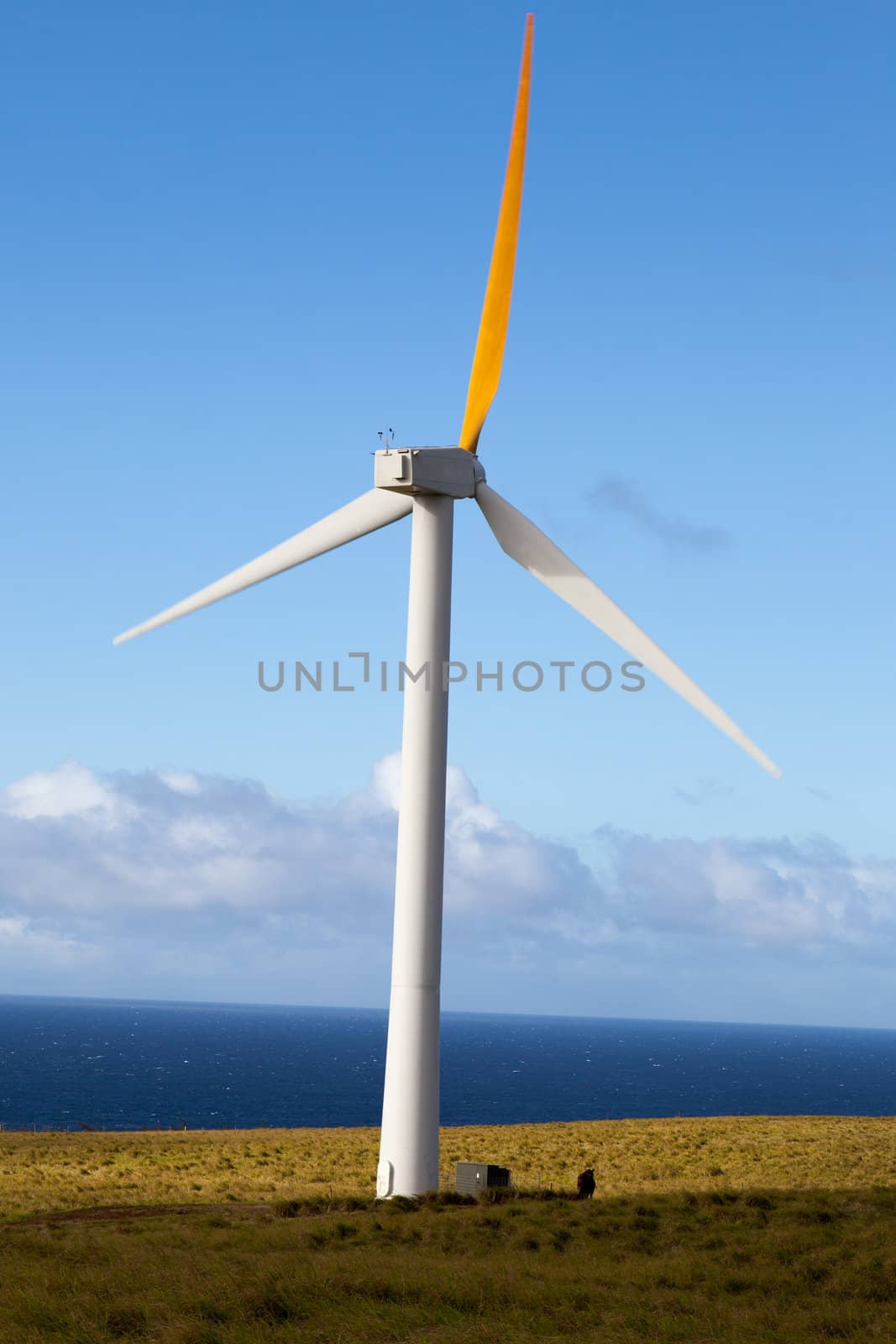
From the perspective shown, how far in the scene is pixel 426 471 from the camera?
2883cm

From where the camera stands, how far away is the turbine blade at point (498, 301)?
30562 millimetres

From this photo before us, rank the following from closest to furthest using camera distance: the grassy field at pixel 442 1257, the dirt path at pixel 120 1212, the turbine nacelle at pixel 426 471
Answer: the grassy field at pixel 442 1257
the dirt path at pixel 120 1212
the turbine nacelle at pixel 426 471

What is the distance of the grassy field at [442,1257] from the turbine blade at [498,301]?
15642 mm

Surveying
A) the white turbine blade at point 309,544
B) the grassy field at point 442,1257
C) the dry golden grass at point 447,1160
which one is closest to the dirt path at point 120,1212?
the grassy field at point 442,1257

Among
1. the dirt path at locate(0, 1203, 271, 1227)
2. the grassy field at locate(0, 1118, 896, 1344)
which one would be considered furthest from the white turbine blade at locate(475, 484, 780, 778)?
the dirt path at locate(0, 1203, 271, 1227)

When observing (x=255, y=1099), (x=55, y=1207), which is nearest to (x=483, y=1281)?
(x=55, y=1207)

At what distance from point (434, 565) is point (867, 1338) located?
16.8 metres

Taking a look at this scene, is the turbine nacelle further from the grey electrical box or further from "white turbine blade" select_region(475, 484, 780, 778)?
the grey electrical box

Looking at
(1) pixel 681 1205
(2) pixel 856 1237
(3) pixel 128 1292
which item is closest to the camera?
(3) pixel 128 1292

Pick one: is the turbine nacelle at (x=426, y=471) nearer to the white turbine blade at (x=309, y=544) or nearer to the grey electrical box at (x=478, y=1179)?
the white turbine blade at (x=309, y=544)

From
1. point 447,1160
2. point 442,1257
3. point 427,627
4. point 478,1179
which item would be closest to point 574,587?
point 427,627

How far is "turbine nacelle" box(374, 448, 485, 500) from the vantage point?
28.7 metres

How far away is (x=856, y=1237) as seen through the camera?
828 inches

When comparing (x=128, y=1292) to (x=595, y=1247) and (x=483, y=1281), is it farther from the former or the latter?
(x=595, y=1247)
